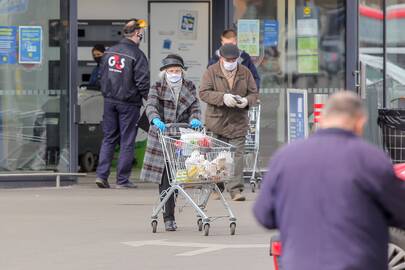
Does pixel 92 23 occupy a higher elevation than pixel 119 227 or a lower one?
higher

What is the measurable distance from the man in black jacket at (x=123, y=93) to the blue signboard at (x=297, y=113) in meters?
2.13

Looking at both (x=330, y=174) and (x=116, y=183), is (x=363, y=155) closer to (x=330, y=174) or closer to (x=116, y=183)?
(x=330, y=174)

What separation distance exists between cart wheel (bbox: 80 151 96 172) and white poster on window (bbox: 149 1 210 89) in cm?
162

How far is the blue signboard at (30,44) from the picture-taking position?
50.3ft

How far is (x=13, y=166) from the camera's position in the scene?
1540cm

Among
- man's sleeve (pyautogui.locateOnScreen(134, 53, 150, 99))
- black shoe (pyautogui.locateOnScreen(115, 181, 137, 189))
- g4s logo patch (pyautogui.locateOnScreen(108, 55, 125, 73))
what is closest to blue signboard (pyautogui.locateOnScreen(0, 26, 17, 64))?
g4s logo patch (pyautogui.locateOnScreen(108, 55, 125, 73))

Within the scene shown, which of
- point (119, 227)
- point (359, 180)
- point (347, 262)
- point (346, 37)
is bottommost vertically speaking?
point (119, 227)

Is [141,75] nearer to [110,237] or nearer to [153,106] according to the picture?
[153,106]

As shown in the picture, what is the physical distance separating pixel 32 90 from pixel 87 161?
249cm

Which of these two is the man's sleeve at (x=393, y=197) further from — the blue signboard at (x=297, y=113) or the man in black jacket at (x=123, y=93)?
the blue signboard at (x=297, y=113)

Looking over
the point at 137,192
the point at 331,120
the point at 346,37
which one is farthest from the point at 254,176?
the point at 331,120

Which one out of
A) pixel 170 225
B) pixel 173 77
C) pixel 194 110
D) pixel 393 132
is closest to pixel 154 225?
pixel 170 225

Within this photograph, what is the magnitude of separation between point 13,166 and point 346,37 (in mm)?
5168

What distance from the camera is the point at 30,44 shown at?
15414 millimetres
